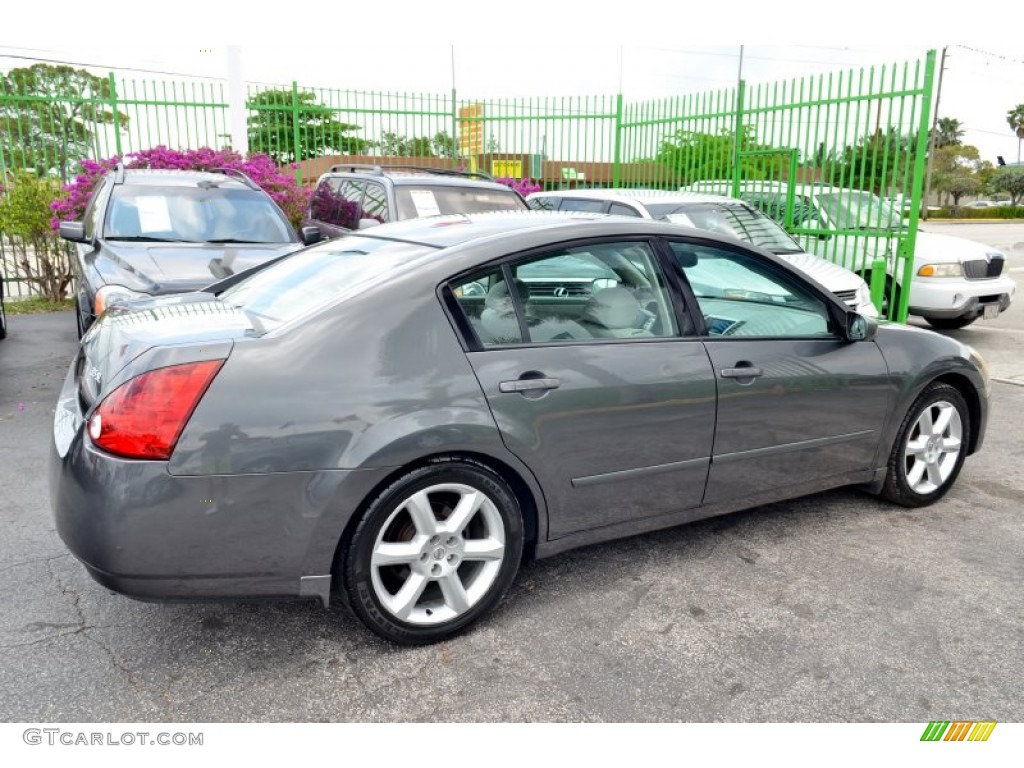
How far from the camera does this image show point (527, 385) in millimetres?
2998

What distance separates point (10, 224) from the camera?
34.8ft

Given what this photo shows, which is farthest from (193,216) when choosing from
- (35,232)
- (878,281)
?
(878,281)

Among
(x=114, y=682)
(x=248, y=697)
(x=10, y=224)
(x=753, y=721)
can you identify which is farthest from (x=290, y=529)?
(x=10, y=224)

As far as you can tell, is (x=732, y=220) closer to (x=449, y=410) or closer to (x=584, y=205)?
(x=584, y=205)

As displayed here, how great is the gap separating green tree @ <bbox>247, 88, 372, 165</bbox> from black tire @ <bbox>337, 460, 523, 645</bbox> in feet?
37.5

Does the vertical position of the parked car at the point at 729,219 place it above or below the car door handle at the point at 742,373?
above

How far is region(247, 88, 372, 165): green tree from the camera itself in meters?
13.2

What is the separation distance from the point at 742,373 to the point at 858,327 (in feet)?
2.54

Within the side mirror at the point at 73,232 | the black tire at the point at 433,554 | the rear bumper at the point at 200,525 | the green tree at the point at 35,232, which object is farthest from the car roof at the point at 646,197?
the green tree at the point at 35,232

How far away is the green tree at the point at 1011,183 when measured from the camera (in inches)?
2938

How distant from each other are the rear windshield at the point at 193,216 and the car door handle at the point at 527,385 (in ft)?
15.6

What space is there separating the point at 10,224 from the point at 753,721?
11.1m

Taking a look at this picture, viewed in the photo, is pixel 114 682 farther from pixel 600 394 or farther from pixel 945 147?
pixel 945 147

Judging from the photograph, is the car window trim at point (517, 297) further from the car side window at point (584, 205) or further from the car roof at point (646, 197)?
the car side window at point (584, 205)
